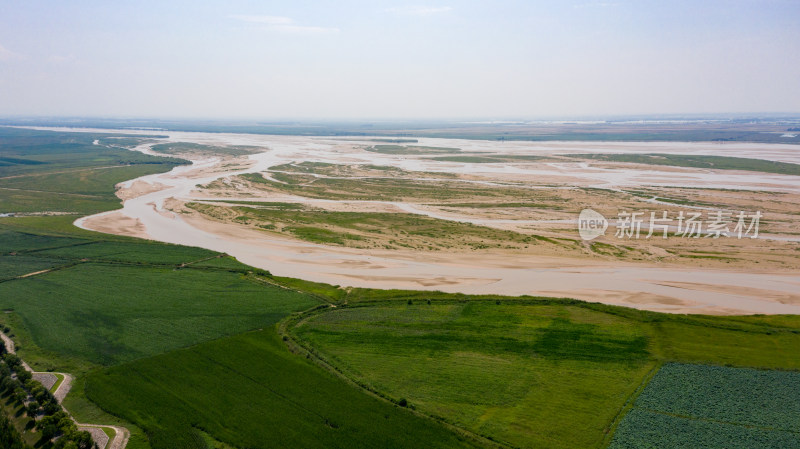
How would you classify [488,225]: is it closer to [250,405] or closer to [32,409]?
[250,405]

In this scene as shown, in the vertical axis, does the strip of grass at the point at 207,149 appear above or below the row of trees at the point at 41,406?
above

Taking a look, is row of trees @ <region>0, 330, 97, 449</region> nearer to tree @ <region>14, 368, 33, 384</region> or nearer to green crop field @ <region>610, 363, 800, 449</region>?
tree @ <region>14, 368, 33, 384</region>

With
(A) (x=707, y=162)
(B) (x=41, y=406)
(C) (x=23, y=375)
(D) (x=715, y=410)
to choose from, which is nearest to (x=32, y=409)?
(B) (x=41, y=406)

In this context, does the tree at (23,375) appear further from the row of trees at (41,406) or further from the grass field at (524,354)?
the grass field at (524,354)

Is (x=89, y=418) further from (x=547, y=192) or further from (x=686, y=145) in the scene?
(x=686, y=145)

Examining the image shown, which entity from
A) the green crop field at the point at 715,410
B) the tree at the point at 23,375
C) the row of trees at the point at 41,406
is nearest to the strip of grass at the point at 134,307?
the tree at the point at 23,375

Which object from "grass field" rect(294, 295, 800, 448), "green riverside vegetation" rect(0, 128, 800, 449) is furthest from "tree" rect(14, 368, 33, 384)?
"grass field" rect(294, 295, 800, 448)

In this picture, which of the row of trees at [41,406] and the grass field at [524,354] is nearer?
the row of trees at [41,406]
